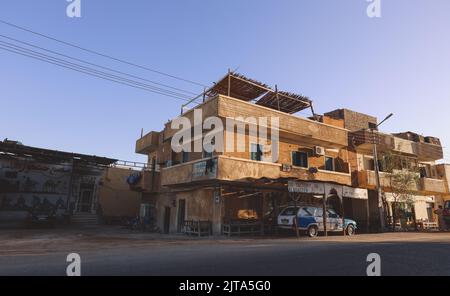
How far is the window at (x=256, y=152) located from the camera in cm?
1990

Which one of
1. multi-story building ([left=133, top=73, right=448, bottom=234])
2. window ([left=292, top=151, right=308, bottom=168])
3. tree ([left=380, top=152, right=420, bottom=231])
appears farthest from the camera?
tree ([left=380, top=152, right=420, bottom=231])

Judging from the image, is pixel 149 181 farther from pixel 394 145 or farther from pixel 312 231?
pixel 394 145

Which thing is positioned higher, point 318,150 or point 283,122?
point 283,122

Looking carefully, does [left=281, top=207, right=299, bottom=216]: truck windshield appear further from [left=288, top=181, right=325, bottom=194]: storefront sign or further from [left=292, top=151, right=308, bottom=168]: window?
[left=292, top=151, right=308, bottom=168]: window

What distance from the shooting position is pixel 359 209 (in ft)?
86.0

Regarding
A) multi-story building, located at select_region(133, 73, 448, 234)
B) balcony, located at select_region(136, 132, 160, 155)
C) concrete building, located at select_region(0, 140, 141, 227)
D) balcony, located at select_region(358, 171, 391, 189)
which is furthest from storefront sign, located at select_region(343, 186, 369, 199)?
concrete building, located at select_region(0, 140, 141, 227)

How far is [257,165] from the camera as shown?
19.1m

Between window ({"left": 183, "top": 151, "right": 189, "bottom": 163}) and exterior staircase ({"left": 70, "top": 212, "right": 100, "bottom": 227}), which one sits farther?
exterior staircase ({"left": 70, "top": 212, "right": 100, "bottom": 227})

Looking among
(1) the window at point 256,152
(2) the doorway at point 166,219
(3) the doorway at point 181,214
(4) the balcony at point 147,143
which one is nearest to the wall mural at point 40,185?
(4) the balcony at point 147,143

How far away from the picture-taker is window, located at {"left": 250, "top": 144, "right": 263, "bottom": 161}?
784 inches

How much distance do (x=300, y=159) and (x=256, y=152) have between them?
432 centimetres

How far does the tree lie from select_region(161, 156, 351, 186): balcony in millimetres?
7235

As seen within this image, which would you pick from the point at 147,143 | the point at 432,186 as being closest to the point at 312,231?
the point at 147,143
